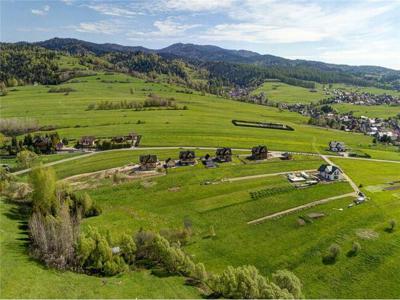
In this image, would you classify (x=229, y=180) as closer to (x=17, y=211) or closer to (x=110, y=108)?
(x=17, y=211)

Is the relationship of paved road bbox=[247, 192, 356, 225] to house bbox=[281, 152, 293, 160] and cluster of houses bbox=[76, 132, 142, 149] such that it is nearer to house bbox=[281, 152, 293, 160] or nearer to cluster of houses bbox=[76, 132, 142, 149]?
house bbox=[281, 152, 293, 160]

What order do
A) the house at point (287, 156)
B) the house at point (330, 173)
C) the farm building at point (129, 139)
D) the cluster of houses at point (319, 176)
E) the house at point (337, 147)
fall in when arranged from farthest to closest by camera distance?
the house at point (337, 147) < the farm building at point (129, 139) < the house at point (287, 156) < the house at point (330, 173) < the cluster of houses at point (319, 176)

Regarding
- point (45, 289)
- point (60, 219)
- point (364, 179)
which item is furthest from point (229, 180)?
point (45, 289)

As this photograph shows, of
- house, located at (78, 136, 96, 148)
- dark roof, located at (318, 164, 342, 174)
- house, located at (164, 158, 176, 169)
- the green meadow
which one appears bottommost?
the green meadow

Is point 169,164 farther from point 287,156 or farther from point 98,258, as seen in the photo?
point 98,258

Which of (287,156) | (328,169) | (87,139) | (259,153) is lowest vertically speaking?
(287,156)

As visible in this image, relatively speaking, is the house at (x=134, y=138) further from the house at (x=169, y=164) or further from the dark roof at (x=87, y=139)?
the house at (x=169, y=164)

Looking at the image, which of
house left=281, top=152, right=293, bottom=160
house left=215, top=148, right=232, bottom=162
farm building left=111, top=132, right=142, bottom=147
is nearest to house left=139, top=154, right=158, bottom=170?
house left=215, top=148, right=232, bottom=162

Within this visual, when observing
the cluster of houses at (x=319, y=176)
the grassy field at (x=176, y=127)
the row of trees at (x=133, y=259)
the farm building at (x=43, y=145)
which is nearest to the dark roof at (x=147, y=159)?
the grassy field at (x=176, y=127)

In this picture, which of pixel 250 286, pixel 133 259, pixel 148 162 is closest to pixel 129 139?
pixel 148 162

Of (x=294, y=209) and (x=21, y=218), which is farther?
(x=294, y=209)

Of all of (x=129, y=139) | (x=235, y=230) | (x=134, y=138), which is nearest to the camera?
(x=235, y=230)
